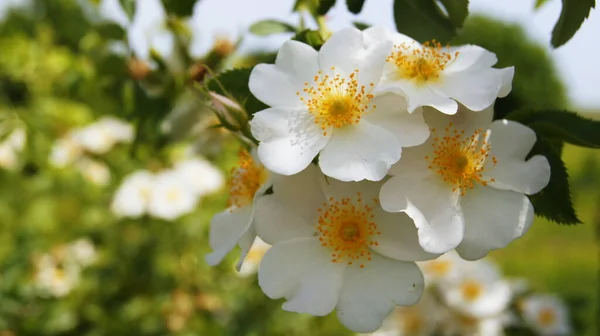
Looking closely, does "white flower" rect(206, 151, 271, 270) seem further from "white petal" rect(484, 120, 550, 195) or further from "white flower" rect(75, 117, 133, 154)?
"white flower" rect(75, 117, 133, 154)

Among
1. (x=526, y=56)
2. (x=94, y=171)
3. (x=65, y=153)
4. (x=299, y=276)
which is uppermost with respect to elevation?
(x=299, y=276)

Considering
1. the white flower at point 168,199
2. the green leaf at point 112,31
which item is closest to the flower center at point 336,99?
the green leaf at point 112,31

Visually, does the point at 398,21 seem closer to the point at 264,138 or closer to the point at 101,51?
the point at 264,138

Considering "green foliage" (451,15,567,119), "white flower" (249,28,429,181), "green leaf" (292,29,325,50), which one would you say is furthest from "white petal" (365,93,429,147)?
"green foliage" (451,15,567,119)

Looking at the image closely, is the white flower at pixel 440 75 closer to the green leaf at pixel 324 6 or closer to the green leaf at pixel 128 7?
the green leaf at pixel 324 6

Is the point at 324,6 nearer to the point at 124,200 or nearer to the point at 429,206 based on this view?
the point at 429,206

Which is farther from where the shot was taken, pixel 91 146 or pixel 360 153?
pixel 91 146

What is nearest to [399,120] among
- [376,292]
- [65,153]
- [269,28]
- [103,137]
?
[376,292]
